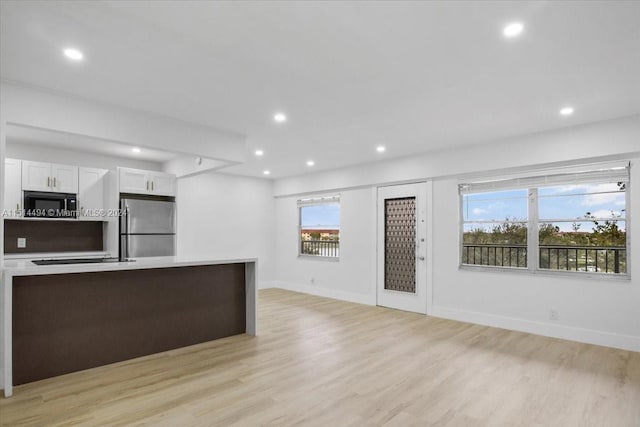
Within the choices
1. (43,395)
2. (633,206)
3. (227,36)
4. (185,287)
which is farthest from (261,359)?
(633,206)

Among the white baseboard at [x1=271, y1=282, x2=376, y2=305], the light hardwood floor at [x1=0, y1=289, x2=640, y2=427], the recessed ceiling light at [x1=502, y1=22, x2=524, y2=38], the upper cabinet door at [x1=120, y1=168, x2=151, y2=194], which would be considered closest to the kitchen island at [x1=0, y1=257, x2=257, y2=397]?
the light hardwood floor at [x1=0, y1=289, x2=640, y2=427]

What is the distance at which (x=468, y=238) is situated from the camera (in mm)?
5301

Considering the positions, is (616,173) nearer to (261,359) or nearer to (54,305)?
(261,359)

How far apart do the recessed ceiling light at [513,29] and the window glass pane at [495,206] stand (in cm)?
298

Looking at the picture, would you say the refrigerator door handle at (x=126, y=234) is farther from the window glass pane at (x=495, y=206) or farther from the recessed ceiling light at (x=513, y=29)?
the recessed ceiling light at (x=513, y=29)

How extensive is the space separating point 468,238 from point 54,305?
4989mm

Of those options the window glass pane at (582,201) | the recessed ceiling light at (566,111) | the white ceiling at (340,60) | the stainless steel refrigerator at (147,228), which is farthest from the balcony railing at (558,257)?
the stainless steel refrigerator at (147,228)

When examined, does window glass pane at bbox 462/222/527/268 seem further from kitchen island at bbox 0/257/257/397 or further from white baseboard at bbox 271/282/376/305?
kitchen island at bbox 0/257/257/397

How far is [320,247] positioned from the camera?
7.59 meters

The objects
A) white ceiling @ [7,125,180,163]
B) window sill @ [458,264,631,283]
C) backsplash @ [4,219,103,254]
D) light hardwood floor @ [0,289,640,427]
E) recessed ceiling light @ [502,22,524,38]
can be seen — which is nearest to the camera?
recessed ceiling light @ [502,22,524,38]

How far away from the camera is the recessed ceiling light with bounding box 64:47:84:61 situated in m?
2.53

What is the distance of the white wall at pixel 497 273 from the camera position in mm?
3947

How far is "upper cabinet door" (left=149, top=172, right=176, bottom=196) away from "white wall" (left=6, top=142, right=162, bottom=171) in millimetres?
→ 672

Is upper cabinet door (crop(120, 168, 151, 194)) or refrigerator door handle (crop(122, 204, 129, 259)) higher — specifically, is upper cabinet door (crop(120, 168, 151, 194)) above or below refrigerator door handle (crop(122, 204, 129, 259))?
above
